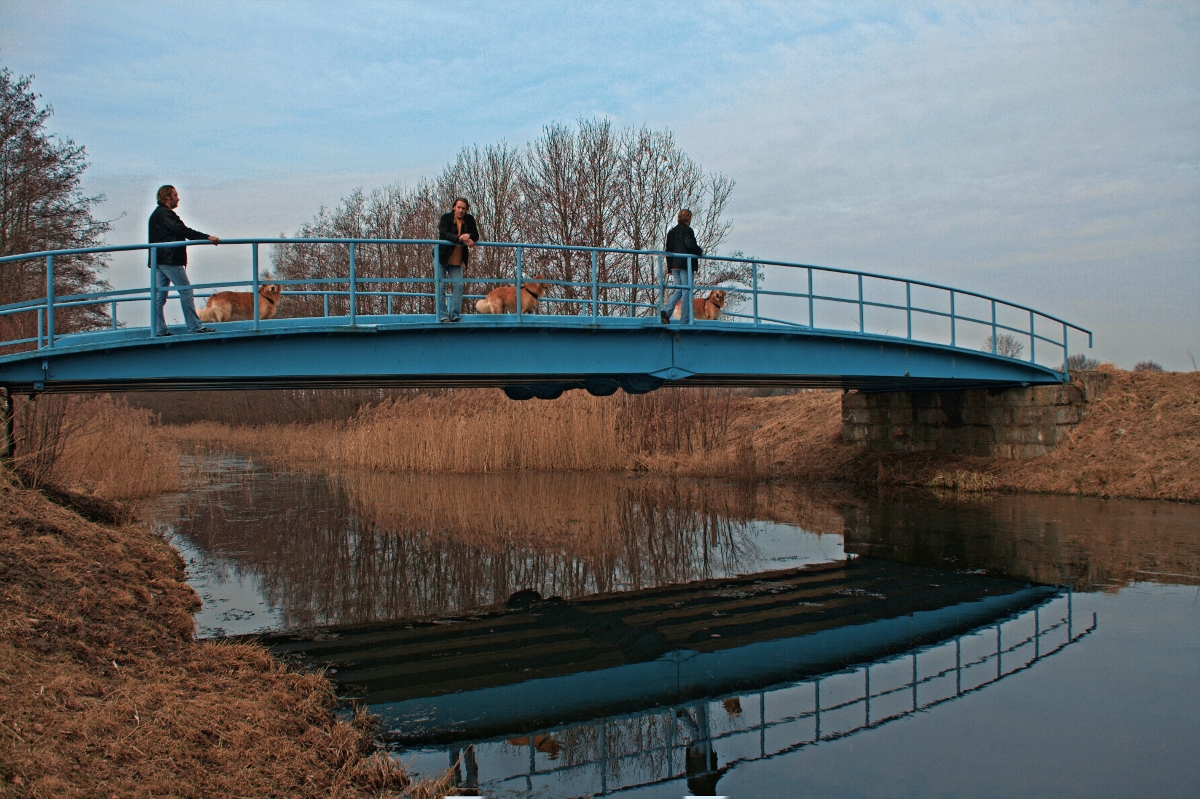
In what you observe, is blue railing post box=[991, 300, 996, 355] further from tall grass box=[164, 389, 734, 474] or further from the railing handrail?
tall grass box=[164, 389, 734, 474]

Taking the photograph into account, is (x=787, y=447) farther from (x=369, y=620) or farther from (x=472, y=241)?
(x=369, y=620)

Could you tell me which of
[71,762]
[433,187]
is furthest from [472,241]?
[433,187]

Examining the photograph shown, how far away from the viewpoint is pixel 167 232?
1045cm

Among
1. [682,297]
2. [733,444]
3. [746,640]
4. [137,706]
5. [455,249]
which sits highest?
[455,249]

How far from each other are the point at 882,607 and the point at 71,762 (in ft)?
25.7

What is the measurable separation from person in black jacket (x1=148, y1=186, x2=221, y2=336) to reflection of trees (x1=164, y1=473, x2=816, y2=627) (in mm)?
3757

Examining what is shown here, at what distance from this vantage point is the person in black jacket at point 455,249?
11.6 metres

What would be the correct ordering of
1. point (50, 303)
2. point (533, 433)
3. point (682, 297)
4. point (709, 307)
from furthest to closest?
point (533, 433)
point (709, 307)
point (682, 297)
point (50, 303)

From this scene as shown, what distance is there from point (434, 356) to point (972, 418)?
15364 mm

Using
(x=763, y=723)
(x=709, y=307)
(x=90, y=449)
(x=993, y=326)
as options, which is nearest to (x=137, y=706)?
(x=763, y=723)

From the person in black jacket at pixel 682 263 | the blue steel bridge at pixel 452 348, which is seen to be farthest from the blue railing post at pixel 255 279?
the person in black jacket at pixel 682 263

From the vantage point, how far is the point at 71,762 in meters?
4.12

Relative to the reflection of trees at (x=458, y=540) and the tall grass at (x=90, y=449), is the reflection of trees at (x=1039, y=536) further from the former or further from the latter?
the tall grass at (x=90, y=449)

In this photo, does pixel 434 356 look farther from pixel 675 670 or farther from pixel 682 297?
pixel 675 670
